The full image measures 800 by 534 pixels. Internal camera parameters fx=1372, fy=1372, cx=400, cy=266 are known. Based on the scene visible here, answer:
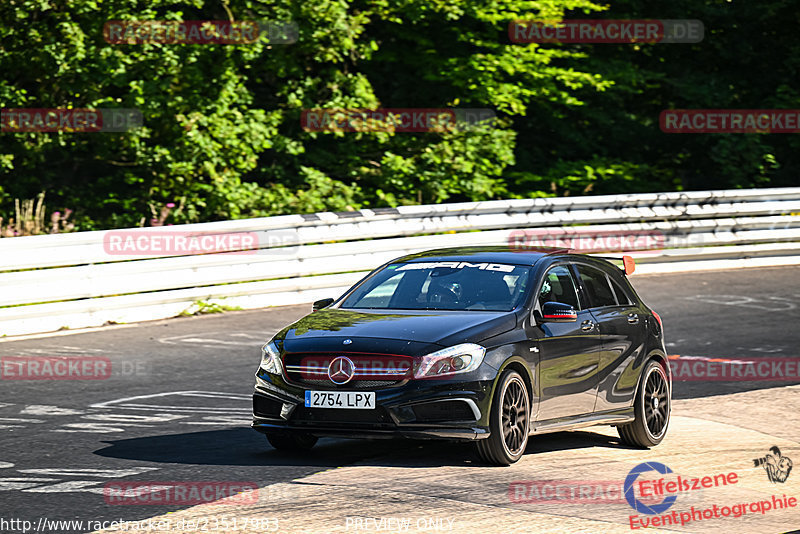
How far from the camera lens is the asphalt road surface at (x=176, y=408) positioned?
27.5 ft

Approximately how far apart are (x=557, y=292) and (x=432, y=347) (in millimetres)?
1696

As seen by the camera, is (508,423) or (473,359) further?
(508,423)

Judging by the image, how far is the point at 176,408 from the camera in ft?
37.0

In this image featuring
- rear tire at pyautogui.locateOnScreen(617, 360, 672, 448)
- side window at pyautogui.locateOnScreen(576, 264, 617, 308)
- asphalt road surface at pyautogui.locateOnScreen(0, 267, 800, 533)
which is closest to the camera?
asphalt road surface at pyautogui.locateOnScreen(0, 267, 800, 533)

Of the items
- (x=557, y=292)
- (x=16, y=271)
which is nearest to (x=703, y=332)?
(x=557, y=292)

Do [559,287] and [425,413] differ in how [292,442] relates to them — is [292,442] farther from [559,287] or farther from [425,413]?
[559,287]

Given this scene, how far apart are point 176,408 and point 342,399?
2.81 m

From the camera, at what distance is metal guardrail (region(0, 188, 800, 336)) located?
15.9 m

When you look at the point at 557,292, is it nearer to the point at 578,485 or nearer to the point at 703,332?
the point at 578,485

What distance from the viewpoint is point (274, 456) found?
9328 millimetres

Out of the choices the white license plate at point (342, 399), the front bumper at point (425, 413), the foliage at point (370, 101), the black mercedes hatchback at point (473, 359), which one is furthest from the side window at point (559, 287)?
the foliage at point (370, 101)

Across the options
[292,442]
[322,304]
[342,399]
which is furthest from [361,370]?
[322,304]

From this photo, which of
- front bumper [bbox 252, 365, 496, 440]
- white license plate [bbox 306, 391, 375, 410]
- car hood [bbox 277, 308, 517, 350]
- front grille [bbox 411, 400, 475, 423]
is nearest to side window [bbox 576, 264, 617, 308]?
car hood [bbox 277, 308, 517, 350]

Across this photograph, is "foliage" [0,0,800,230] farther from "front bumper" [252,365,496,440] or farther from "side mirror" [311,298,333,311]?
"front bumper" [252,365,496,440]
